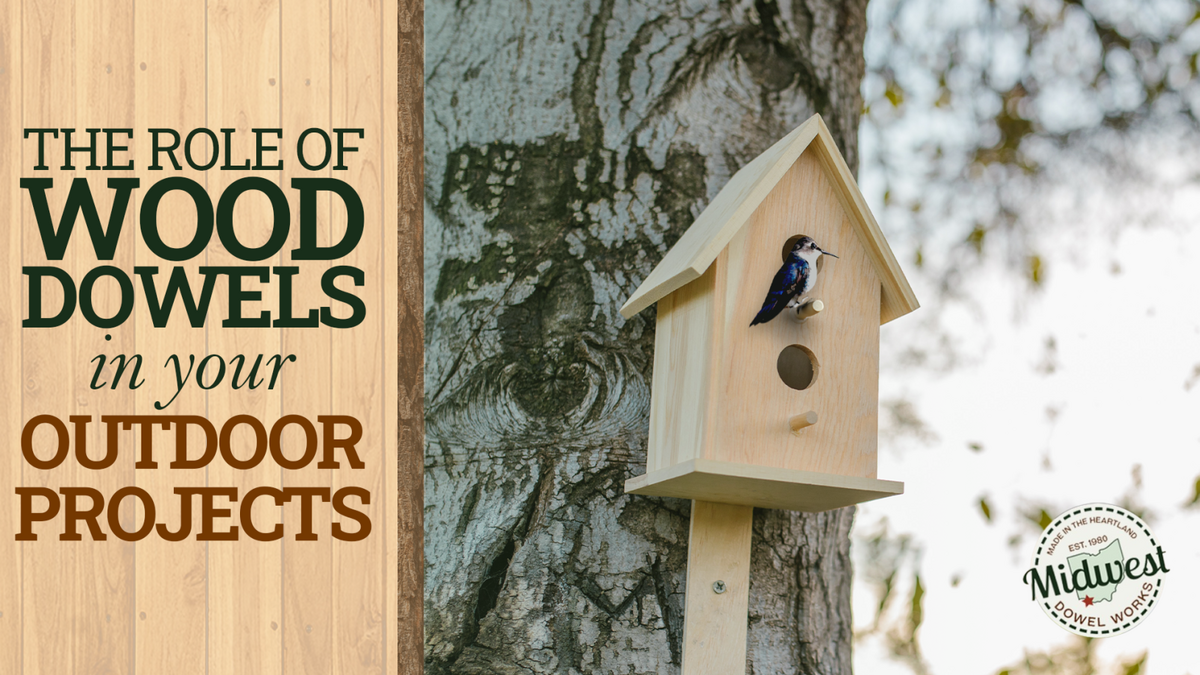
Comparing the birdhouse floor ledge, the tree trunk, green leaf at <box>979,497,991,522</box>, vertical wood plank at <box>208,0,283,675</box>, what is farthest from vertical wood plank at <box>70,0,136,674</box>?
green leaf at <box>979,497,991,522</box>

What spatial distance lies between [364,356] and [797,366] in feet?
2.98

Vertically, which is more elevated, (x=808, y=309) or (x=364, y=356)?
(x=808, y=309)

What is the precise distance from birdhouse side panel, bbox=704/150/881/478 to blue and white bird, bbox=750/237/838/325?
0.8 inches

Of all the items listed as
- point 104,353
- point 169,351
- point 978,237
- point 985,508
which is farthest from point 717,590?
point 978,237

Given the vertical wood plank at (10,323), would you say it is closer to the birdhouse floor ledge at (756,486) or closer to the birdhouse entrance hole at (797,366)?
the birdhouse floor ledge at (756,486)

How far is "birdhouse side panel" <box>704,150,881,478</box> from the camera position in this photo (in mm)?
1312

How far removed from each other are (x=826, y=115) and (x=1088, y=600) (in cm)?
178

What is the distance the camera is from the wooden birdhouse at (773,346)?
130 centimetres

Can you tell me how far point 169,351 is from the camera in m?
1.96

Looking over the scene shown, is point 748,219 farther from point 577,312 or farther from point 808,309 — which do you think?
point 577,312

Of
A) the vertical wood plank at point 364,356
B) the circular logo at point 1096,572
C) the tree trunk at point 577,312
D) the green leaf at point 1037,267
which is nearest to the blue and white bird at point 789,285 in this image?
the tree trunk at point 577,312

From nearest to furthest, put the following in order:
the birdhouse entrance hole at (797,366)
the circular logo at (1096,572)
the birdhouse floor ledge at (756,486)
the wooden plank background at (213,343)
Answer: the birdhouse floor ledge at (756,486), the birdhouse entrance hole at (797,366), the wooden plank background at (213,343), the circular logo at (1096,572)

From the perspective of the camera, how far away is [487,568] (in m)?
1.48

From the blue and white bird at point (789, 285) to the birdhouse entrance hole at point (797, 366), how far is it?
3.0 inches
